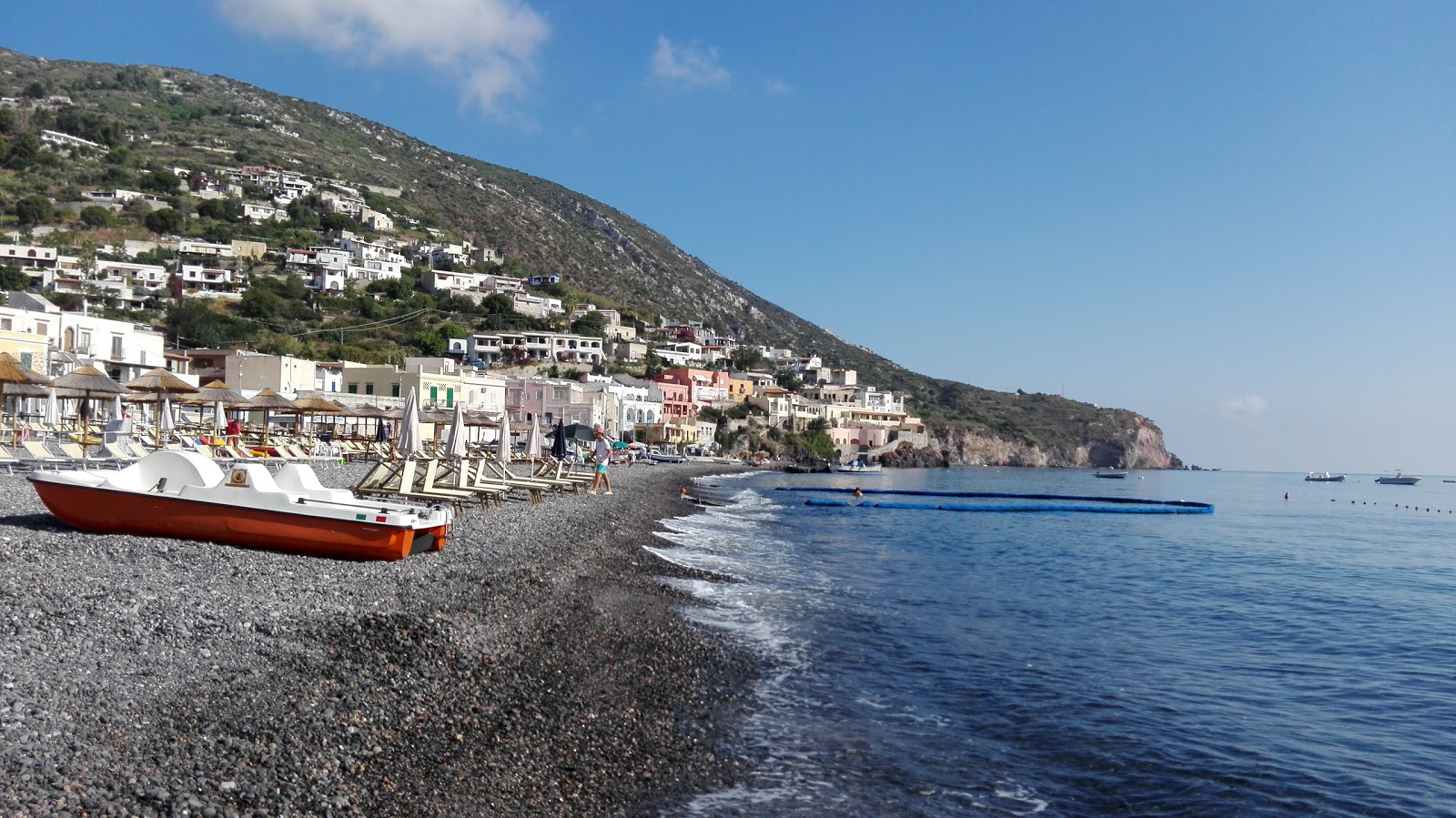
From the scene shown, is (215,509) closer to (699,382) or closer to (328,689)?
(328,689)

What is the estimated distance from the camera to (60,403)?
36938 mm

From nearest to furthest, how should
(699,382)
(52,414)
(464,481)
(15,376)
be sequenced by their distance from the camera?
(15,376), (464,481), (52,414), (699,382)

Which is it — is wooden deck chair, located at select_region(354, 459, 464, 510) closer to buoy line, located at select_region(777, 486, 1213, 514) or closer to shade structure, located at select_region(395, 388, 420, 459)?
shade structure, located at select_region(395, 388, 420, 459)

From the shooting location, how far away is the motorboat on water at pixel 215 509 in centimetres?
1259

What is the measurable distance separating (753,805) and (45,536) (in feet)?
31.8

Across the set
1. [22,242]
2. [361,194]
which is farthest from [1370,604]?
[361,194]

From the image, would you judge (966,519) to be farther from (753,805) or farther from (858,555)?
(753,805)

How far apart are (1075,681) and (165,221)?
366ft

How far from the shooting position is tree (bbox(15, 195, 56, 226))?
90812 mm

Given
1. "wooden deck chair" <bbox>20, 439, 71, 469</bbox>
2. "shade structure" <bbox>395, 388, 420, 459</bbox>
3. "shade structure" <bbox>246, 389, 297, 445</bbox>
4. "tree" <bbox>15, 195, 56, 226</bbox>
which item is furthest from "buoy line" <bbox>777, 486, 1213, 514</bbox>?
"tree" <bbox>15, 195, 56, 226</bbox>

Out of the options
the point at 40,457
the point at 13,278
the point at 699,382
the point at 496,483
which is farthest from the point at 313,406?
the point at 699,382

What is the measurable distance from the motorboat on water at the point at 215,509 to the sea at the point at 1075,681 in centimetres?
506

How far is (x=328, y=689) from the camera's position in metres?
7.82

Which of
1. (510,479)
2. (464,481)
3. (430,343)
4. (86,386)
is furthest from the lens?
(430,343)
